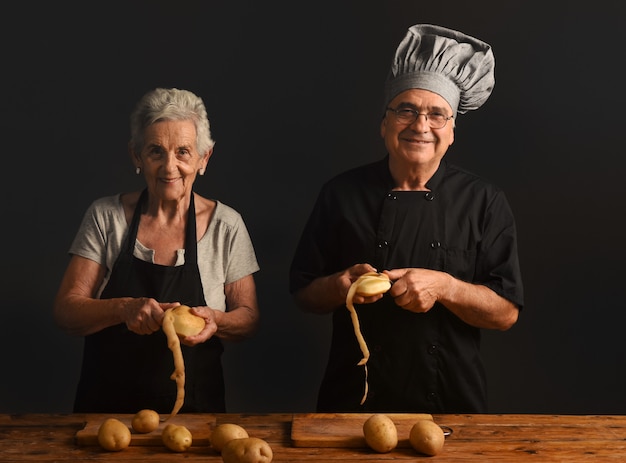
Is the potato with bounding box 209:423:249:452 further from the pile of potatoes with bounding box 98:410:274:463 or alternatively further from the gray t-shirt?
the gray t-shirt

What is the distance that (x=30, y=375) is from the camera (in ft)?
9.77

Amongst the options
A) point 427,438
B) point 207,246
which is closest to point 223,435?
point 427,438

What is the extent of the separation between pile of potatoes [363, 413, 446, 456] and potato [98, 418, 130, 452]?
634 mm

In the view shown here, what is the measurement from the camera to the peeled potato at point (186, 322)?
2504mm

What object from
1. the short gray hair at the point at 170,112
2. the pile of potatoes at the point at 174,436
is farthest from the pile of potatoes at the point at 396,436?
the short gray hair at the point at 170,112

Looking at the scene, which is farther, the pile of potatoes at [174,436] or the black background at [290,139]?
the black background at [290,139]

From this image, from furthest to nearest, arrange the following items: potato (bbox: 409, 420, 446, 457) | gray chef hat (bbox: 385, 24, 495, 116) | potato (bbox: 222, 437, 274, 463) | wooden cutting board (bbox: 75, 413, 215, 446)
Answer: gray chef hat (bbox: 385, 24, 495, 116)
wooden cutting board (bbox: 75, 413, 215, 446)
potato (bbox: 409, 420, 446, 457)
potato (bbox: 222, 437, 274, 463)

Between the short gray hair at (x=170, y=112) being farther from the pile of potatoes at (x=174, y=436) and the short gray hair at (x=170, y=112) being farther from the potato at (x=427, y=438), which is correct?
the potato at (x=427, y=438)

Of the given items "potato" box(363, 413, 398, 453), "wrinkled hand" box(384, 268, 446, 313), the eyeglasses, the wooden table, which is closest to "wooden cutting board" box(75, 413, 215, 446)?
the wooden table

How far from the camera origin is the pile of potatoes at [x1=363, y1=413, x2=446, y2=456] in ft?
7.33

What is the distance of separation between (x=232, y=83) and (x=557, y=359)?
1460 millimetres

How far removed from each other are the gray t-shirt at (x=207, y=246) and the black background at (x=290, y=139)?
0.15 ft

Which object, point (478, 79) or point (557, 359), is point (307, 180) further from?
point (557, 359)

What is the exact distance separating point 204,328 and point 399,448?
716mm
